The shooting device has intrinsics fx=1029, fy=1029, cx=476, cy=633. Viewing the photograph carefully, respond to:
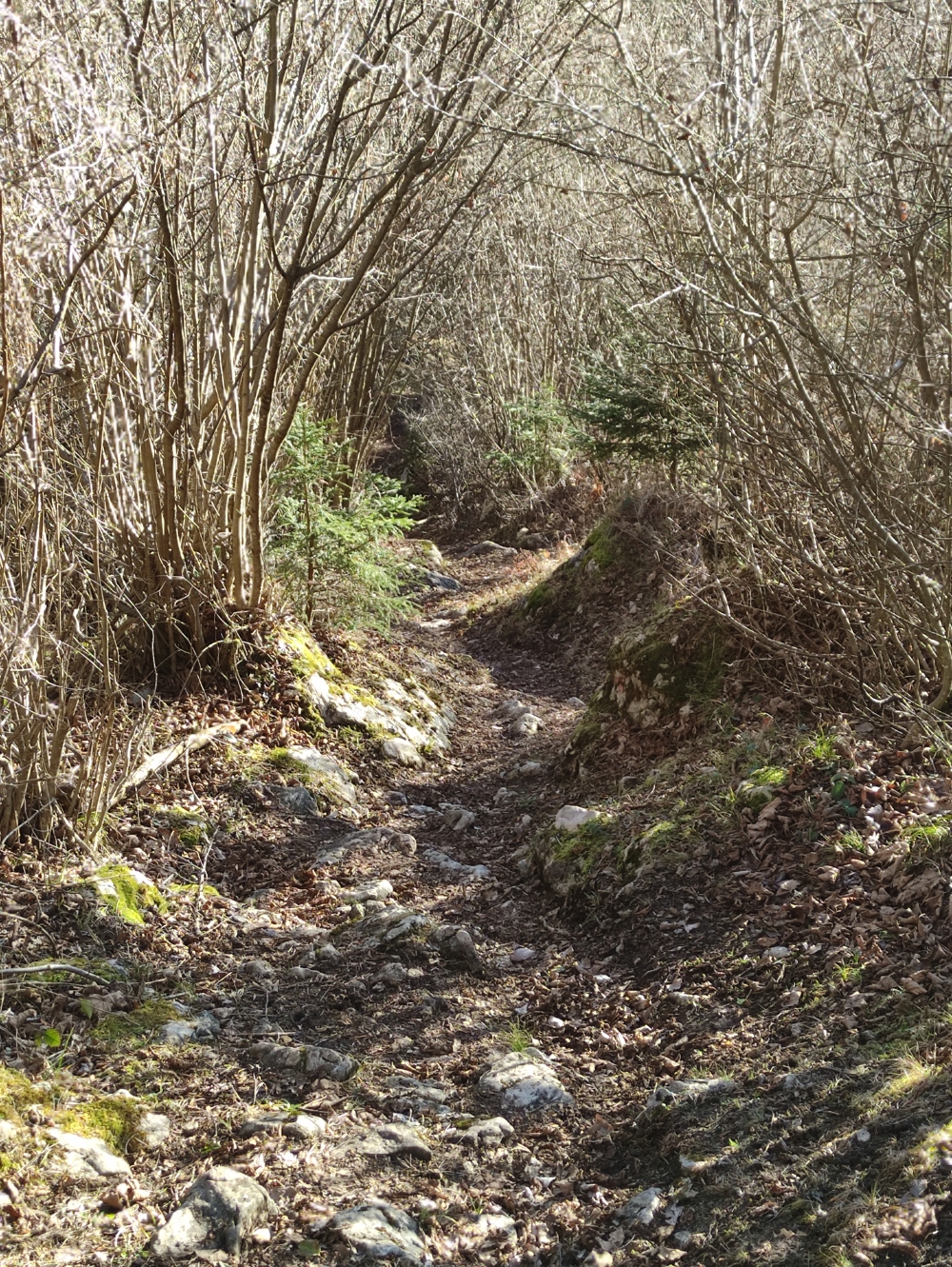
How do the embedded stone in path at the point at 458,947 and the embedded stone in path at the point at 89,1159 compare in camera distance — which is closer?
the embedded stone in path at the point at 89,1159

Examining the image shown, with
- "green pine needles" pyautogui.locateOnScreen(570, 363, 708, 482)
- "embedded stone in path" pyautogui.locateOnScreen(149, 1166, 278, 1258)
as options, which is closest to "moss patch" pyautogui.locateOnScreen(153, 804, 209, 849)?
"embedded stone in path" pyautogui.locateOnScreen(149, 1166, 278, 1258)

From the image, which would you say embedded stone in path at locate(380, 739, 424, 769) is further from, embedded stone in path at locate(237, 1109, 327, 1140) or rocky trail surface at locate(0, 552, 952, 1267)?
embedded stone in path at locate(237, 1109, 327, 1140)

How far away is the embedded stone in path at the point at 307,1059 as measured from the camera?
3.37 metres

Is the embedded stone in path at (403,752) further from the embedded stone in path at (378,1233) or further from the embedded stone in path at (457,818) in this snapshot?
the embedded stone in path at (378,1233)

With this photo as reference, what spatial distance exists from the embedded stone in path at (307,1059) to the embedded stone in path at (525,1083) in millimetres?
461

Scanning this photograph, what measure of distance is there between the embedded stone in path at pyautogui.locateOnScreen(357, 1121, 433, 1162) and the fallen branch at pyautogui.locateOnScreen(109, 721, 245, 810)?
2.02 meters

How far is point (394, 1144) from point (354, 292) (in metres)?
4.68

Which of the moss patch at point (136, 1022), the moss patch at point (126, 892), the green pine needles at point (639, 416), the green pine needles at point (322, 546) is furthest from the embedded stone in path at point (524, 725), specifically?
the moss patch at point (136, 1022)

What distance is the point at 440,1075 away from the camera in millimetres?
3482

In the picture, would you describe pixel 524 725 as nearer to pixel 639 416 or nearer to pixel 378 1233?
pixel 639 416

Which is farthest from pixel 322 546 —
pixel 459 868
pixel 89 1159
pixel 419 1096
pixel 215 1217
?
pixel 215 1217

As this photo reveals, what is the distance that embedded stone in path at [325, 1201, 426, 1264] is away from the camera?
256 cm

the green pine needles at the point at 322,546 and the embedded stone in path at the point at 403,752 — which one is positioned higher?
the green pine needles at the point at 322,546

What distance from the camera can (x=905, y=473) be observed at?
439 cm
